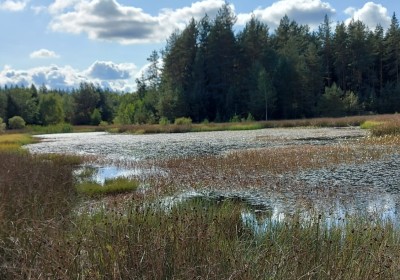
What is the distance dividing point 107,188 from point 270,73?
56507 mm

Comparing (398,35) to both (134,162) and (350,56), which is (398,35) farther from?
(134,162)

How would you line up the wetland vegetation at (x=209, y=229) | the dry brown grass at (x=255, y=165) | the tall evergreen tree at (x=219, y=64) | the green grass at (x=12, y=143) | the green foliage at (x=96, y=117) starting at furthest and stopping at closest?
the green foliage at (x=96, y=117) < the tall evergreen tree at (x=219, y=64) < the green grass at (x=12, y=143) < the dry brown grass at (x=255, y=165) < the wetland vegetation at (x=209, y=229)

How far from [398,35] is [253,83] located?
95.8 ft

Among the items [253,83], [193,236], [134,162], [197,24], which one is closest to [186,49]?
[197,24]

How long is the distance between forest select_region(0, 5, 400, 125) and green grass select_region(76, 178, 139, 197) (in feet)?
156

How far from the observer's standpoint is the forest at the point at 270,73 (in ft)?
Answer: 208

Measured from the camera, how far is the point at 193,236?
4625 millimetres

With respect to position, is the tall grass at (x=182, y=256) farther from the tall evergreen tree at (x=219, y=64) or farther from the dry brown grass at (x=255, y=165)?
the tall evergreen tree at (x=219, y=64)

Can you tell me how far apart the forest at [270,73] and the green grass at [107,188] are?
47.6 metres

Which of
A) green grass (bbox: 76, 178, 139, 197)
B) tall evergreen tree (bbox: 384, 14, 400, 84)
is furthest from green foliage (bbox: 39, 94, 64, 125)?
green grass (bbox: 76, 178, 139, 197)

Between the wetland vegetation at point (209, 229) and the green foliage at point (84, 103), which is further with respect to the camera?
the green foliage at point (84, 103)

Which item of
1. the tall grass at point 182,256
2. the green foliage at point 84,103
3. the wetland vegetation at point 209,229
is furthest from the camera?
the green foliage at point 84,103

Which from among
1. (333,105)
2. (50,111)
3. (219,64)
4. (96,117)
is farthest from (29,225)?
(50,111)

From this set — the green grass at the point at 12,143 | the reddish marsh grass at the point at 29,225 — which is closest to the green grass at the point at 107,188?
the reddish marsh grass at the point at 29,225
